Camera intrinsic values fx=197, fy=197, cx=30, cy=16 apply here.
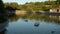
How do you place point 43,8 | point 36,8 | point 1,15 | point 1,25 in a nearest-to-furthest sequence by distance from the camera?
point 1,25, point 1,15, point 43,8, point 36,8

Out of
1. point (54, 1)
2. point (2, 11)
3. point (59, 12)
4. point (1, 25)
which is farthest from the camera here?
point (54, 1)

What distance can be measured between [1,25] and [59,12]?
5189cm

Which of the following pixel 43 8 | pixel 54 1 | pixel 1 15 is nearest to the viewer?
pixel 1 15

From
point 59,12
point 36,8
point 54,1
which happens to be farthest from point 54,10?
point 36,8

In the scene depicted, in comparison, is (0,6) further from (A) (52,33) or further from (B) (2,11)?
(A) (52,33)

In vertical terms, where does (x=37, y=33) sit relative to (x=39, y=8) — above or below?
above

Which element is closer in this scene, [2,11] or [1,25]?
[1,25]

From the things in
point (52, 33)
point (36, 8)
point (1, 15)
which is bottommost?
point (36, 8)

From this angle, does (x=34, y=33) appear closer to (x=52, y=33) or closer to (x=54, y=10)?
A: (x=52, y=33)

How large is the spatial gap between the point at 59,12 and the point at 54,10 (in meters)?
2.75

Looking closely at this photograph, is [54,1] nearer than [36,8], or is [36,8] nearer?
[54,1]

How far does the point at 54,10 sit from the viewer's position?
76188 millimetres

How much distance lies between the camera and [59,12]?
74.1m

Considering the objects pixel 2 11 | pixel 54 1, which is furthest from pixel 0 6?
pixel 54 1
